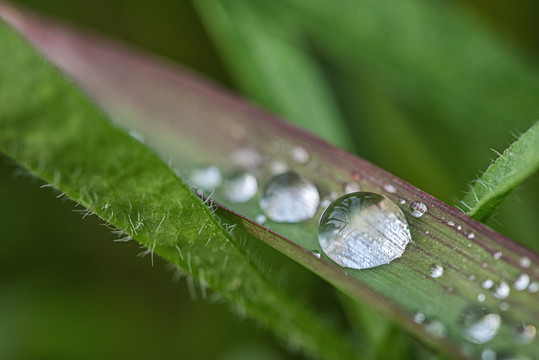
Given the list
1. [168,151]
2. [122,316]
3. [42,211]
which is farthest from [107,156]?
[42,211]

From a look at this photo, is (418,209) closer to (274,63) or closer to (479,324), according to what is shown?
(479,324)

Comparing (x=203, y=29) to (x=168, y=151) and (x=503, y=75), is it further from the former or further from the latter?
(x=503, y=75)

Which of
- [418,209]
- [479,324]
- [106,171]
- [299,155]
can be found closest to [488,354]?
[479,324]

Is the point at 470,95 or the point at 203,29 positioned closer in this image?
the point at 470,95

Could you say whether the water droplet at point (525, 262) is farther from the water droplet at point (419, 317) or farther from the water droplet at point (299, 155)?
the water droplet at point (299, 155)

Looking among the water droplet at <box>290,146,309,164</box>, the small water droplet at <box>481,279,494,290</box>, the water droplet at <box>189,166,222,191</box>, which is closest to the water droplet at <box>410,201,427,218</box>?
the small water droplet at <box>481,279,494,290</box>

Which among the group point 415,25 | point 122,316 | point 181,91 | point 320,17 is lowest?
point 122,316

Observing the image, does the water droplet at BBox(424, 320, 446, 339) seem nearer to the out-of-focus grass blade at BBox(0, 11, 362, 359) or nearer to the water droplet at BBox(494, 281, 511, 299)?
the water droplet at BBox(494, 281, 511, 299)
